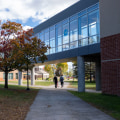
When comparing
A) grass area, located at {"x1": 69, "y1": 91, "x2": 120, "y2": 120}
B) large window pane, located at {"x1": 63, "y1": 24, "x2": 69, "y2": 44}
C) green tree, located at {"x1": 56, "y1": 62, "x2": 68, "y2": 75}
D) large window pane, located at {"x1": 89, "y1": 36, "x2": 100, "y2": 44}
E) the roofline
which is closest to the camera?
grass area, located at {"x1": 69, "y1": 91, "x2": 120, "y2": 120}

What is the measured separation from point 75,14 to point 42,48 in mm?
5091

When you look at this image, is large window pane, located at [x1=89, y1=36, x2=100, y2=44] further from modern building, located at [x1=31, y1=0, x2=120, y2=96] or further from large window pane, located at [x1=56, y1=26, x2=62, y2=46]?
large window pane, located at [x1=56, y1=26, x2=62, y2=46]

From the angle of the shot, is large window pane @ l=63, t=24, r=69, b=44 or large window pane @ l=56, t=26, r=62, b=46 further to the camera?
large window pane @ l=56, t=26, r=62, b=46

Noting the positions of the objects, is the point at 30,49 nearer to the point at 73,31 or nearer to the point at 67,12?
the point at 73,31

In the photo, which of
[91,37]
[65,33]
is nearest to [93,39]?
[91,37]

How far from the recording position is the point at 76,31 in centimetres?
2078

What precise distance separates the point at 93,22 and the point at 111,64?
4.78 metres

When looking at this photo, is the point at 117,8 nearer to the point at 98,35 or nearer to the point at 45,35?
→ the point at 98,35

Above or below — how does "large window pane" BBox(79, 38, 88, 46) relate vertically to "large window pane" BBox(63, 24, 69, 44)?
below

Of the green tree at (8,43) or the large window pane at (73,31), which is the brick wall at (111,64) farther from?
the green tree at (8,43)

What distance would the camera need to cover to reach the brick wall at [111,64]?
1559cm

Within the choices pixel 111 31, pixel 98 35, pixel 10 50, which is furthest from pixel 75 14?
pixel 10 50

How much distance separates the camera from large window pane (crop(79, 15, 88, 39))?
19.6 meters

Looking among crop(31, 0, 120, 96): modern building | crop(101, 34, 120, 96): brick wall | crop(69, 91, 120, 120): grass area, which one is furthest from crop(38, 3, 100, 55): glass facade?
crop(69, 91, 120, 120): grass area
